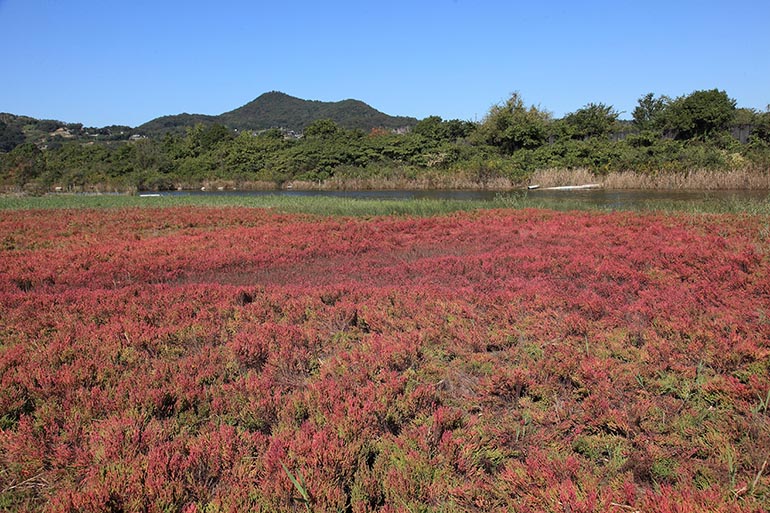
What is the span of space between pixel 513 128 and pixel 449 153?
7.90m

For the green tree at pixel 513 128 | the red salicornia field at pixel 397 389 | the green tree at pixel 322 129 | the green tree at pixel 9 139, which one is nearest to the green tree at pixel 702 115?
the green tree at pixel 513 128

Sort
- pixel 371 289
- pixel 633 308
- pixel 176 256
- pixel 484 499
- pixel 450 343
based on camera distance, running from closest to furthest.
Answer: pixel 484 499
pixel 450 343
pixel 633 308
pixel 371 289
pixel 176 256

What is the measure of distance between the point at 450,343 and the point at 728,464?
8.15 feet

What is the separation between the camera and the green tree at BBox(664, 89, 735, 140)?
152ft

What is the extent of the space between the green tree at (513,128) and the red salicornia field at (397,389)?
51.0 meters

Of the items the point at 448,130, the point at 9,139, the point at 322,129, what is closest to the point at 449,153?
the point at 448,130

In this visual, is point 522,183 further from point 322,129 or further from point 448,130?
point 322,129

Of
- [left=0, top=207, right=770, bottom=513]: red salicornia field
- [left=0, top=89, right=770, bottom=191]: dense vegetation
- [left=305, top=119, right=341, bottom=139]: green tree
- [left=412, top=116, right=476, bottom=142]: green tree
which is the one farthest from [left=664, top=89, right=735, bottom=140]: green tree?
[left=0, top=207, right=770, bottom=513]: red salicornia field

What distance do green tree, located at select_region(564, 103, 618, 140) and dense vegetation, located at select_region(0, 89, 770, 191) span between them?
4.9 inches

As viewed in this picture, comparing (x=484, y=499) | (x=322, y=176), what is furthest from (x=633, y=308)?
(x=322, y=176)

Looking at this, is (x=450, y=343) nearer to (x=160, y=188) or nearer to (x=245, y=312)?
(x=245, y=312)

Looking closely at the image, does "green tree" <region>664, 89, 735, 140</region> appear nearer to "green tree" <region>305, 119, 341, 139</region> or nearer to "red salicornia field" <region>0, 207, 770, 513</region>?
"green tree" <region>305, 119, 341, 139</region>

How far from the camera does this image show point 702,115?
4653 centimetres

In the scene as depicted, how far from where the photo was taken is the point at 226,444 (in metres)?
3.03
